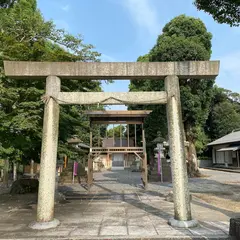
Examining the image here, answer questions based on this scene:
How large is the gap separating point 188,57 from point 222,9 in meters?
13.3

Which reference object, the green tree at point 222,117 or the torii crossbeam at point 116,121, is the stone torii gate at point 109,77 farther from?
the green tree at point 222,117

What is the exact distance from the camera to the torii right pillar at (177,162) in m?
5.70

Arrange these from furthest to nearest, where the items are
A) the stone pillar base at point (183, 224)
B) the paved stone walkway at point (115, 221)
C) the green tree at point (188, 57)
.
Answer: the green tree at point (188, 57), the stone pillar base at point (183, 224), the paved stone walkway at point (115, 221)

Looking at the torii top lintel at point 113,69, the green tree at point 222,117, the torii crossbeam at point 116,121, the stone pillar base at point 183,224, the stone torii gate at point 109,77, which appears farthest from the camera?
the green tree at point 222,117

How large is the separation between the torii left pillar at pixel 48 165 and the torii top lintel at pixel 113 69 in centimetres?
31

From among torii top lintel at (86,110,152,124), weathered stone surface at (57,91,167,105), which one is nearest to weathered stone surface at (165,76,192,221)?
weathered stone surface at (57,91,167,105)

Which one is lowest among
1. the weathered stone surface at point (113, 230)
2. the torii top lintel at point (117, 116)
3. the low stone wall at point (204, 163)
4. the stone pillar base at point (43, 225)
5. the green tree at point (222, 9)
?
the weathered stone surface at point (113, 230)

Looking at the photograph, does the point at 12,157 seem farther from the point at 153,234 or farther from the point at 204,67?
the point at 204,67

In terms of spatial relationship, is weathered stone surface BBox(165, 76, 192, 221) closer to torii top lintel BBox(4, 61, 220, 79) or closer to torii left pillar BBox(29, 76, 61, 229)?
torii top lintel BBox(4, 61, 220, 79)

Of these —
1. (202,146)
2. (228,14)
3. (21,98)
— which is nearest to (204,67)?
(228,14)

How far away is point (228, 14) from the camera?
585 centimetres

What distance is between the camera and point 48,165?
594 cm

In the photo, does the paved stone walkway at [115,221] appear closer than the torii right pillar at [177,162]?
Yes

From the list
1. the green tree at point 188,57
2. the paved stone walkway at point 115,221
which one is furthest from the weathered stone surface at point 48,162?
the green tree at point 188,57
